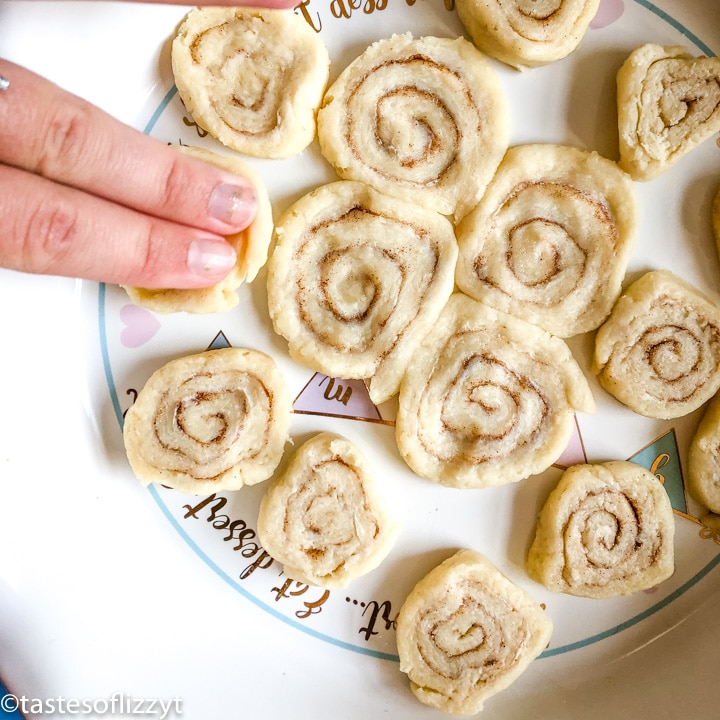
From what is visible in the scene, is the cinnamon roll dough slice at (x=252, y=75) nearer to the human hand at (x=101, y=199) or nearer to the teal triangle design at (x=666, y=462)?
the human hand at (x=101, y=199)

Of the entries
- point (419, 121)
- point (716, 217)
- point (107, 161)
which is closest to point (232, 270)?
point (107, 161)

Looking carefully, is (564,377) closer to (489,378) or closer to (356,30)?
(489,378)

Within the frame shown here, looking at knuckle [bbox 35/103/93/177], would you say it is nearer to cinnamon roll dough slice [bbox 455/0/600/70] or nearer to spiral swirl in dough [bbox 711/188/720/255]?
cinnamon roll dough slice [bbox 455/0/600/70]

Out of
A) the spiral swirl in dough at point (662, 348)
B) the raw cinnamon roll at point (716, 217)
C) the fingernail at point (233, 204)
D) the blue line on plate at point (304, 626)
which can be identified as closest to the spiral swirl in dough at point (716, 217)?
the raw cinnamon roll at point (716, 217)

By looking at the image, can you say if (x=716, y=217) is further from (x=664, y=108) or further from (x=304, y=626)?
(x=304, y=626)

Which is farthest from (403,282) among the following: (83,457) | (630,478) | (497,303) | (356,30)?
(83,457)

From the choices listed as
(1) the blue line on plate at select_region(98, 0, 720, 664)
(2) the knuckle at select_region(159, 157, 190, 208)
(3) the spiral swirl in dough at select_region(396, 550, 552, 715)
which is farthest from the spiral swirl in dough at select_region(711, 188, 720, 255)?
(2) the knuckle at select_region(159, 157, 190, 208)

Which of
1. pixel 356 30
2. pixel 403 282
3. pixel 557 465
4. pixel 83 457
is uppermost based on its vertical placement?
pixel 356 30
